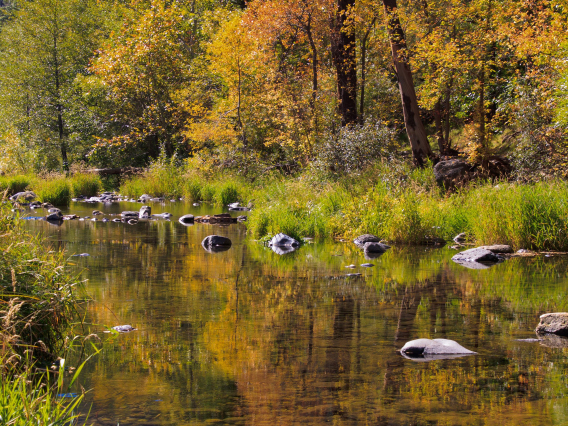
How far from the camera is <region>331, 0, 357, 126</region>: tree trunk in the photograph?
63.7ft

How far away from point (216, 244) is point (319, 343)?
708 cm

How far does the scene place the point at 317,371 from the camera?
4.48 metres

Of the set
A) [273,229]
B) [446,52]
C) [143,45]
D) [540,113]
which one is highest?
[143,45]

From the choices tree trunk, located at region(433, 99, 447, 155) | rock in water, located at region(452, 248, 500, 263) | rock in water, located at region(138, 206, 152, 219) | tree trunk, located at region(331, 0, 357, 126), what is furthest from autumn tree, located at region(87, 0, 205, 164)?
rock in water, located at region(452, 248, 500, 263)

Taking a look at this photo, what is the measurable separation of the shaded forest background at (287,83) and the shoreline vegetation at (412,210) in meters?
1.87

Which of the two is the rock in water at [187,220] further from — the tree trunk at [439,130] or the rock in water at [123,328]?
the rock in water at [123,328]

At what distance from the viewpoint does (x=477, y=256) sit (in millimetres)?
9844

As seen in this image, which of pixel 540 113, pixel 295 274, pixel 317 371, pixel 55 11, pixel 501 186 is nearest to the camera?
pixel 317 371

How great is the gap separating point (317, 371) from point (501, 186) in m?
8.66

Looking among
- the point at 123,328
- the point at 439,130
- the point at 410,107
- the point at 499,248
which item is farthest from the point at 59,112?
the point at 123,328

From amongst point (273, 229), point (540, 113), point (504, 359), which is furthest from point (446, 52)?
point (504, 359)

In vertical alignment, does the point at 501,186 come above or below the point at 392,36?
below

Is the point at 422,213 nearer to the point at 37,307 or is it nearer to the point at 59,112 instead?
the point at 37,307

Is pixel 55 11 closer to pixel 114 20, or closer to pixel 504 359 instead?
pixel 114 20
